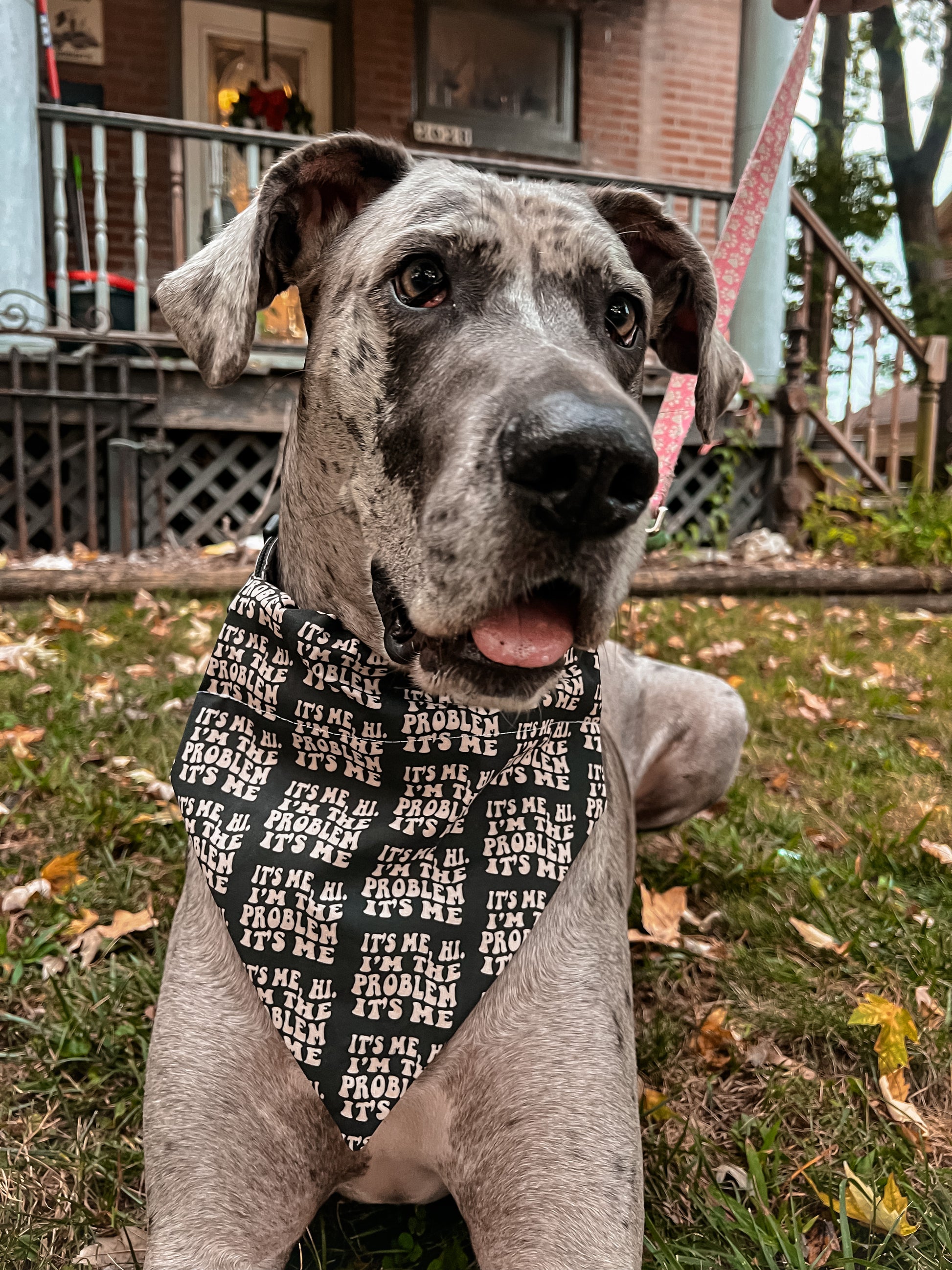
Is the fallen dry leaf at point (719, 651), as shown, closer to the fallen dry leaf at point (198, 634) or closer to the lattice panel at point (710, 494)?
the fallen dry leaf at point (198, 634)

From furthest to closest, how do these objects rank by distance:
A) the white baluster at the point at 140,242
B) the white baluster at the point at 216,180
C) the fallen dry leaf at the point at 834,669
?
the white baluster at the point at 216,180 < the white baluster at the point at 140,242 < the fallen dry leaf at the point at 834,669

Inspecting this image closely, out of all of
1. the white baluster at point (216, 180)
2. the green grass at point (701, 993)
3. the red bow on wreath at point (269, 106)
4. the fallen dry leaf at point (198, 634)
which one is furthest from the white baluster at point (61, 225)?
the red bow on wreath at point (269, 106)

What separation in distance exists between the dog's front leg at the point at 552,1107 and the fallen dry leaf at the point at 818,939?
3.12 feet

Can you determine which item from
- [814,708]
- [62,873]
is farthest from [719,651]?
[62,873]

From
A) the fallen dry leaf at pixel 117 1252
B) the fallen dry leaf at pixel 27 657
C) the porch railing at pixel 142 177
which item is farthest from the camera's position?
the porch railing at pixel 142 177

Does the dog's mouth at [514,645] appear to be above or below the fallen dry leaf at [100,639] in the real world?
above

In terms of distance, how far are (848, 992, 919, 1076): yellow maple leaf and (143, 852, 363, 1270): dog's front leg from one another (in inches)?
45.7

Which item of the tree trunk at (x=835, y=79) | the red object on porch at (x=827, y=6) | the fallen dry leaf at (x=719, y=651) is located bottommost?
the fallen dry leaf at (x=719, y=651)

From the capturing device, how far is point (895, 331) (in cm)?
927

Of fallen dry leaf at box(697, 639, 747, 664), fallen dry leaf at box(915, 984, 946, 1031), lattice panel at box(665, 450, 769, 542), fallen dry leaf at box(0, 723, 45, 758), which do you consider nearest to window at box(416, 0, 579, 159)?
lattice panel at box(665, 450, 769, 542)

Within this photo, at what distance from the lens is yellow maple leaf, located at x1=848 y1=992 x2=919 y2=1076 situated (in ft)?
6.75

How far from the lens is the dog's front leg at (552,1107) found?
1.44m

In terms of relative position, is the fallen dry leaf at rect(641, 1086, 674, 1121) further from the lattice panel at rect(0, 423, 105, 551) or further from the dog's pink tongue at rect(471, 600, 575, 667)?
the lattice panel at rect(0, 423, 105, 551)

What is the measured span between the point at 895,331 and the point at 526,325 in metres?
8.87
